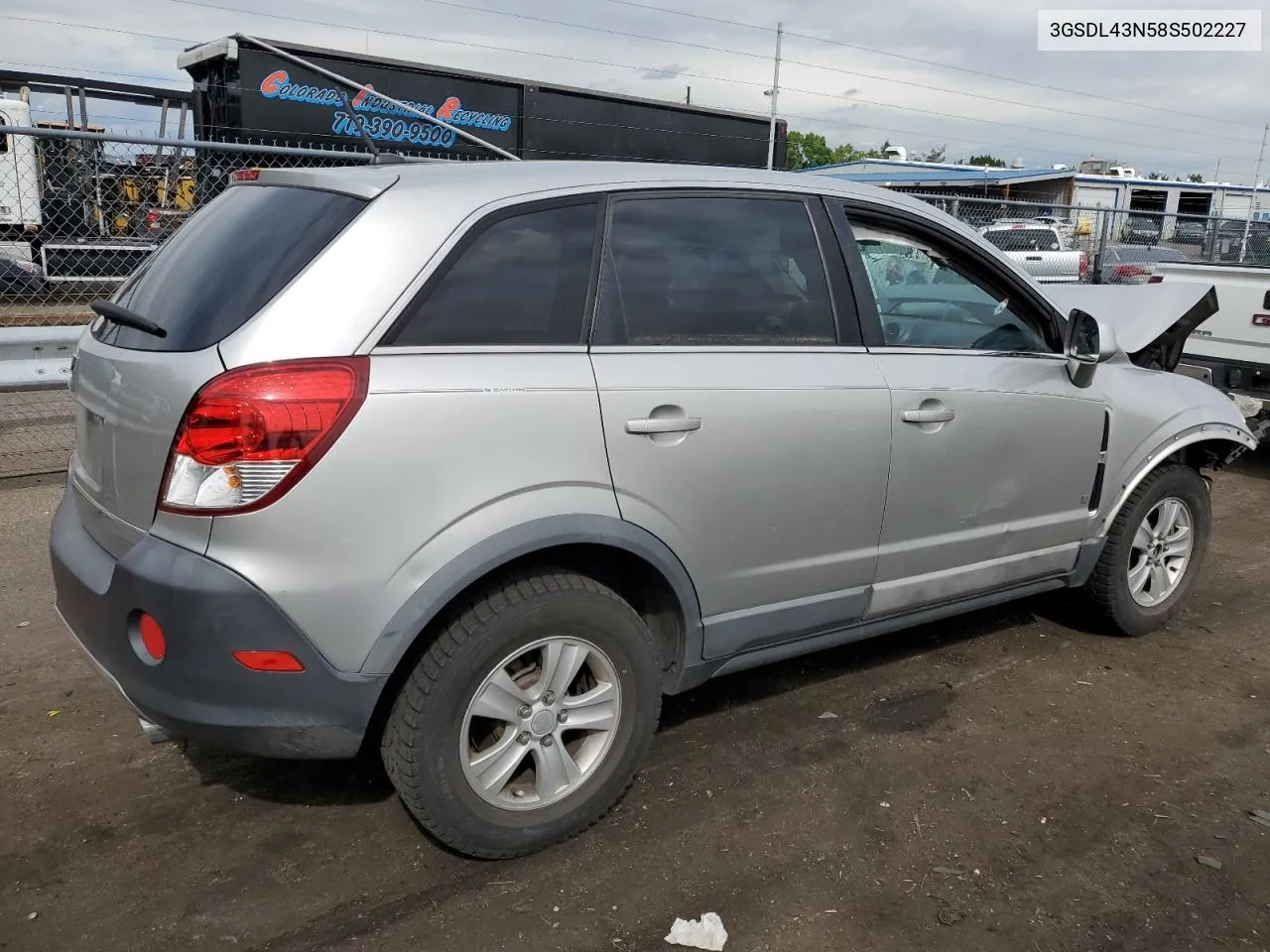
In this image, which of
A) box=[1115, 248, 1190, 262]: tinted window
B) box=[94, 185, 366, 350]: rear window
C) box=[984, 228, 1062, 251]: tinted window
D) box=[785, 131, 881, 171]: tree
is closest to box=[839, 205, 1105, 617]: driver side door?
box=[94, 185, 366, 350]: rear window

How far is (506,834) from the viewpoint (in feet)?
9.21

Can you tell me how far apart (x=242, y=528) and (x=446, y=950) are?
1.13m

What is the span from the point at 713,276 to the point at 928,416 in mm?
906

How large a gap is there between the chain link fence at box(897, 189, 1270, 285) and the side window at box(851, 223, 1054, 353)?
1109 centimetres

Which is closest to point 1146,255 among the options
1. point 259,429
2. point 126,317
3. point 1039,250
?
point 1039,250

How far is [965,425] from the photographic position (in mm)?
3611

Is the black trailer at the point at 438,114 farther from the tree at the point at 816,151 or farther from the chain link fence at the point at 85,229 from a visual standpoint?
the tree at the point at 816,151

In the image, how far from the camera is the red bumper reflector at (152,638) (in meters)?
2.48

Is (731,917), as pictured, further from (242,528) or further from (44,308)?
(44,308)

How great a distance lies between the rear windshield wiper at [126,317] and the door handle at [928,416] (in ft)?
7.39

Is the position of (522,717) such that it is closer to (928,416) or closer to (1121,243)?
(928,416)

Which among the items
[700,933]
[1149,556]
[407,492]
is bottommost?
[700,933]

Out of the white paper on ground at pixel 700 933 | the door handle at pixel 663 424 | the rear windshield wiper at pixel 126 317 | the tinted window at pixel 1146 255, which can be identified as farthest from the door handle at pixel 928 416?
the tinted window at pixel 1146 255

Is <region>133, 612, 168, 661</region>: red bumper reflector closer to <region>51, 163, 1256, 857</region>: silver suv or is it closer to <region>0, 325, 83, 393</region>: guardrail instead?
<region>51, 163, 1256, 857</region>: silver suv
